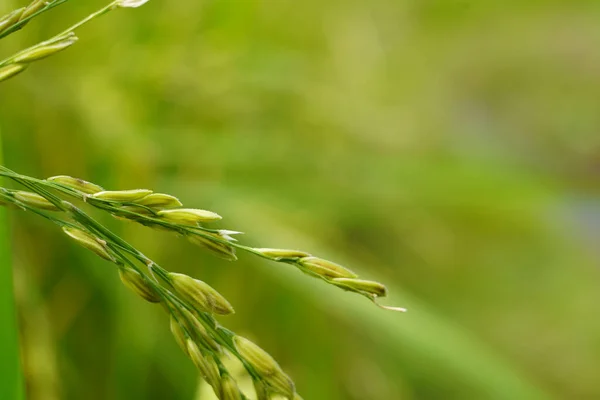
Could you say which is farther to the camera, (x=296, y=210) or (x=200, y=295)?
(x=296, y=210)

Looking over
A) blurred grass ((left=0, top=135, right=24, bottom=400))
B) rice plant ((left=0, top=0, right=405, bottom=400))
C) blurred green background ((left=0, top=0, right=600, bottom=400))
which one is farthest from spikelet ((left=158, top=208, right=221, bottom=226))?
blurred green background ((left=0, top=0, right=600, bottom=400))

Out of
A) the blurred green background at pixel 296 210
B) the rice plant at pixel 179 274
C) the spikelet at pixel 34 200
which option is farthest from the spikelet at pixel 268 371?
the blurred green background at pixel 296 210

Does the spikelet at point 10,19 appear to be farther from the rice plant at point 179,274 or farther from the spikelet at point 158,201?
the spikelet at point 158,201

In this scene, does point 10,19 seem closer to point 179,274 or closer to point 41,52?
point 41,52

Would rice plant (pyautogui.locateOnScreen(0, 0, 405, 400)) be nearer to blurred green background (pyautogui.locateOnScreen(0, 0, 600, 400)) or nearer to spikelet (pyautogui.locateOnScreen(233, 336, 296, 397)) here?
spikelet (pyautogui.locateOnScreen(233, 336, 296, 397))

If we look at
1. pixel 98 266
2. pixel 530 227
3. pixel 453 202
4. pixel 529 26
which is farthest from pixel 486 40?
pixel 98 266

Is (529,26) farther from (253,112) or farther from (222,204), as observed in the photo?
(222,204)

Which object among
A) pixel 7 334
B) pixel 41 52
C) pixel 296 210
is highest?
pixel 296 210

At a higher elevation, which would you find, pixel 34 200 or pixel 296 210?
pixel 296 210

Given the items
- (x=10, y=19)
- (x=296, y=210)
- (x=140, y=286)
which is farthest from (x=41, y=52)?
(x=296, y=210)
